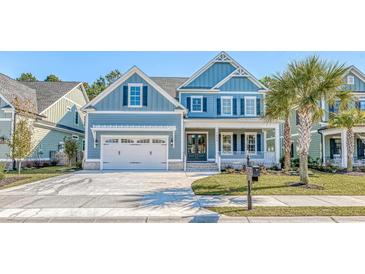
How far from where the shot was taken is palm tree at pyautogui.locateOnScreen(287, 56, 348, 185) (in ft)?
36.1

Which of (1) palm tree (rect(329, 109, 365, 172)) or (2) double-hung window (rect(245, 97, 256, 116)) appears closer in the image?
(1) palm tree (rect(329, 109, 365, 172))

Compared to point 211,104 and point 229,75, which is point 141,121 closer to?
point 211,104

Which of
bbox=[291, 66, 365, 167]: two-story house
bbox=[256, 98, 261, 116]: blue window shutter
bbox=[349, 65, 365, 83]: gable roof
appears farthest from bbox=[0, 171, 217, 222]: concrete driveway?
bbox=[349, 65, 365, 83]: gable roof

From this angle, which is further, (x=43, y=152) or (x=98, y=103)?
(x=43, y=152)

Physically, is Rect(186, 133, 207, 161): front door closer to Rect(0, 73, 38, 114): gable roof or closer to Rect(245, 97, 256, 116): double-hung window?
Rect(245, 97, 256, 116): double-hung window

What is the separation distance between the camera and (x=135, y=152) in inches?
787

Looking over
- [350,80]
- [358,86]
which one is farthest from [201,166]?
[358,86]

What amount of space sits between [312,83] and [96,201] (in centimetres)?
940

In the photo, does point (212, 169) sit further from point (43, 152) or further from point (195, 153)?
point (43, 152)

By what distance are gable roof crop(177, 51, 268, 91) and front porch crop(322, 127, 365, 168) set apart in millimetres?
6435

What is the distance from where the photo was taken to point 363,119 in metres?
18.1
